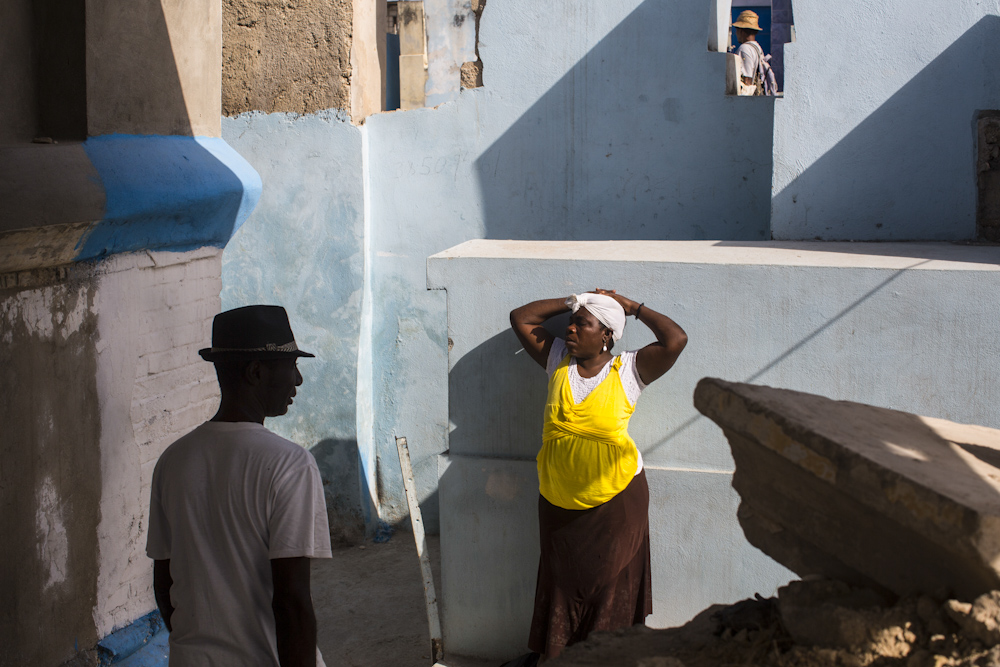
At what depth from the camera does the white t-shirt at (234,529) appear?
197 centimetres

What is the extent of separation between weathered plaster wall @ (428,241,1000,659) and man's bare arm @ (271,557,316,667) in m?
2.11

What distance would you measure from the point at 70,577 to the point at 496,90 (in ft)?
12.7

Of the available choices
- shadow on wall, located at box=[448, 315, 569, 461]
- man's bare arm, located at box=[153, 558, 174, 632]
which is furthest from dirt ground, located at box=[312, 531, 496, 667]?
man's bare arm, located at box=[153, 558, 174, 632]

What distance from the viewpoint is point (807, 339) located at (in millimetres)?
3627

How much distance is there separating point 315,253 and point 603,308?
9.39ft

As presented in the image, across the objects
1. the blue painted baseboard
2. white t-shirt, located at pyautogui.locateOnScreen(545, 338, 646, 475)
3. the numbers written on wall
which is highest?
the numbers written on wall

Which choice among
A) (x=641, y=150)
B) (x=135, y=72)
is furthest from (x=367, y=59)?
(x=135, y=72)

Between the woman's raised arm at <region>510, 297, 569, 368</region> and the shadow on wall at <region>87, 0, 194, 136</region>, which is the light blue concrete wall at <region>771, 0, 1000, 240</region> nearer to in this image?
the woman's raised arm at <region>510, 297, 569, 368</region>

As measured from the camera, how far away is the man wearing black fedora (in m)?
1.97

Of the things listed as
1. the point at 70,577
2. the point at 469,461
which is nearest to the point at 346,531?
the point at 469,461

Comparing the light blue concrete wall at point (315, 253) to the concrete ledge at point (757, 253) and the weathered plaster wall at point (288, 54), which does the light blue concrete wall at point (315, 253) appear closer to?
the weathered plaster wall at point (288, 54)

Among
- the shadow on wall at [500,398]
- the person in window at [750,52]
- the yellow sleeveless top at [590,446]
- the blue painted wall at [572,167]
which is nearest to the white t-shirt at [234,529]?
the yellow sleeveless top at [590,446]

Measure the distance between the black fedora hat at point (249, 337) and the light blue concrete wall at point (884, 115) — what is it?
3365 mm

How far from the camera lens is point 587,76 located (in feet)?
17.7
